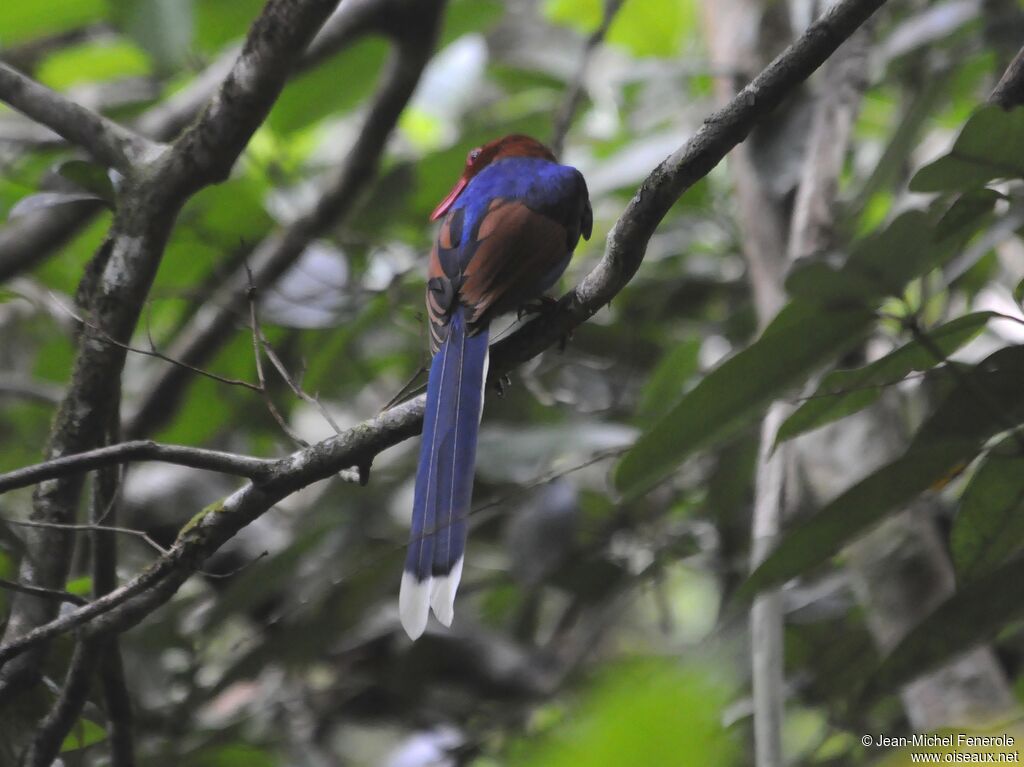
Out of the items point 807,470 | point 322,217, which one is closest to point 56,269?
point 322,217

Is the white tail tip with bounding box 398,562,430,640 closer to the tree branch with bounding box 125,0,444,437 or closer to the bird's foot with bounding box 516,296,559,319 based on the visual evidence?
the bird's foot with bounding box 516,296,559,319

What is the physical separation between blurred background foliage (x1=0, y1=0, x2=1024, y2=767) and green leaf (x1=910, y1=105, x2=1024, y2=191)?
0.18m

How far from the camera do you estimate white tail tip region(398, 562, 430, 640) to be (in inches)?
75.2

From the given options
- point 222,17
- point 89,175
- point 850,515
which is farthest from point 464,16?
point 850,515

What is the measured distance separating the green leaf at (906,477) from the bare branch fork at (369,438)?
547 millimetres

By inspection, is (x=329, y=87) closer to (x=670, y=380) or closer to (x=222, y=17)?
(x=222, y=17)

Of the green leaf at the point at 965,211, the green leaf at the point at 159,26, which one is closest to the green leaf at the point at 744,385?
the green leaf at the point at 965,211

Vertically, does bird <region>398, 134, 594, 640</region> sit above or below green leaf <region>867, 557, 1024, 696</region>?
above

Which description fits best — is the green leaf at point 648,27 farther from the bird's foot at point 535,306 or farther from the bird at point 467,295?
the bird's foot at point 535,306

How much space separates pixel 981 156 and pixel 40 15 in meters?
3.22

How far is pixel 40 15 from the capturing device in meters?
3.52

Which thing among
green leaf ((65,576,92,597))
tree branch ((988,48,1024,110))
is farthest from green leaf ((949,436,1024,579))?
green leaf ((65,576,92,597))

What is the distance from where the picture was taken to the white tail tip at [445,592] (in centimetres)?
189

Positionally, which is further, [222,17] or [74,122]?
[222,17]
